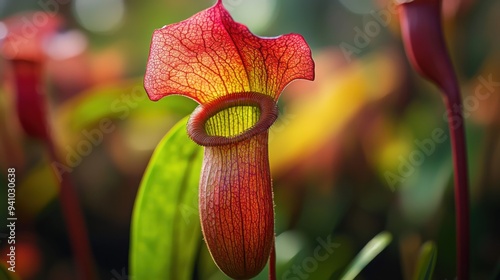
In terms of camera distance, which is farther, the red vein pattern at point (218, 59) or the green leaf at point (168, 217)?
the green leaf at point (168, 217)

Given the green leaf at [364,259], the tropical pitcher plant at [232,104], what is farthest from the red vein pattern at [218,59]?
the green leaf at [364,259]

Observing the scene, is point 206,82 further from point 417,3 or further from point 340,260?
point 340,260

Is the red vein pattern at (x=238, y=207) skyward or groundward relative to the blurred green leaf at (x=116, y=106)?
groundward

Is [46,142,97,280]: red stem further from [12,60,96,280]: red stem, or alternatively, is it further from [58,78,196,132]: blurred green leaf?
[58,78,196,132]: blurred green leaf

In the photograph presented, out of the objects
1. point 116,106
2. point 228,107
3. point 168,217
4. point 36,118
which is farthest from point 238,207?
point 116,106

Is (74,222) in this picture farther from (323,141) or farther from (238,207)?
(323,141)

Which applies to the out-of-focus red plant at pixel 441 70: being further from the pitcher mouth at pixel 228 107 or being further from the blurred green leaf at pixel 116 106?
the blurred green leaf at pixel 116 106

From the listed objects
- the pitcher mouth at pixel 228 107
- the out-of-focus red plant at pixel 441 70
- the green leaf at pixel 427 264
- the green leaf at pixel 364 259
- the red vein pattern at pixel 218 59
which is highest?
the red vein pattern at pixel 218 59

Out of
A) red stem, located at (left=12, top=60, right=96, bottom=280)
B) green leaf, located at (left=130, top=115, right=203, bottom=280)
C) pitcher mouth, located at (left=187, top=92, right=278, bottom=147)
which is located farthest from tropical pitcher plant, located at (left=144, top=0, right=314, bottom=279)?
red stem, located at (left=12, top=60, right=96, bottom=280)
